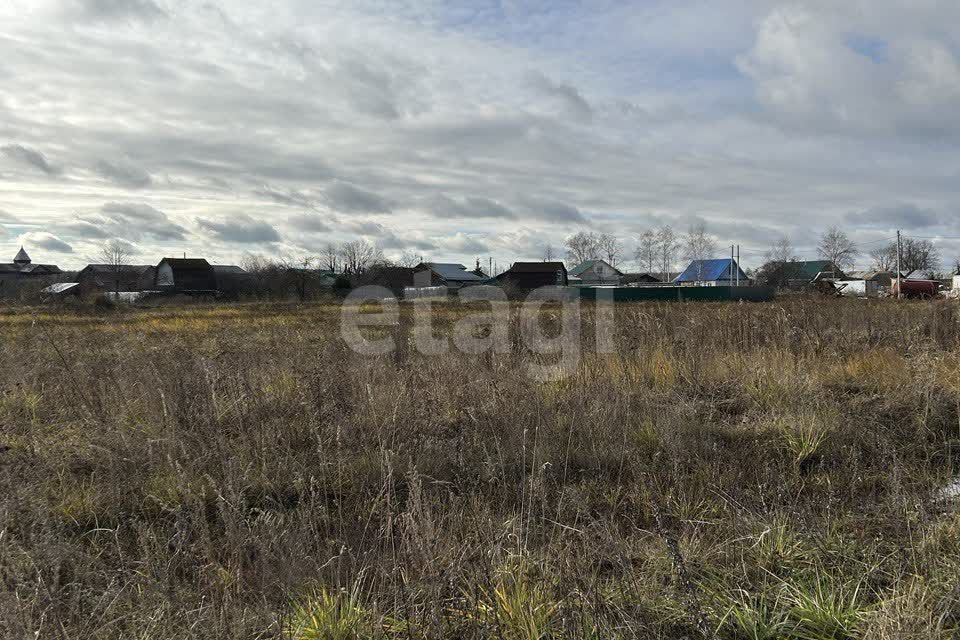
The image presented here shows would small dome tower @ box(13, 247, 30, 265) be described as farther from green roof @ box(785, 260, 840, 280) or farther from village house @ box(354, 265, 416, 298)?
green roof @ box(785, 260, 840, 280)

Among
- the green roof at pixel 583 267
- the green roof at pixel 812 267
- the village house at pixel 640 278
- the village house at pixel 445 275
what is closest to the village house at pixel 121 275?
the village house at pixel 445 275

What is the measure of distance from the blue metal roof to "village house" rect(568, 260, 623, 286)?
9651mm

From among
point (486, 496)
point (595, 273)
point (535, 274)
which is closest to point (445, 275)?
point (535, 274)

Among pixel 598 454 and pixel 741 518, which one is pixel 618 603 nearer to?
pixel 741 518

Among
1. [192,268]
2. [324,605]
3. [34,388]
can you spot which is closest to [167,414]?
[324,605]

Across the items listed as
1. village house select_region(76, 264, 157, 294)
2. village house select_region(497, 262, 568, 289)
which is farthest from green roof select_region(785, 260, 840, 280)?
village house select_region(76, 264, 157, 294)

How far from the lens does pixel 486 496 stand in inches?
155

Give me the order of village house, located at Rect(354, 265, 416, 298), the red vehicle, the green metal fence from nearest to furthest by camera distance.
Answer: the green metal fence → the red vehicle → village house, located at Rect(354, 265, 416, 298)

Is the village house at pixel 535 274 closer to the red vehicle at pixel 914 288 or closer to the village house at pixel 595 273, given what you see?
the village house at pixel 595 273

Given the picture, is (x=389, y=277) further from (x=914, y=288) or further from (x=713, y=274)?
(x=914, y=288)

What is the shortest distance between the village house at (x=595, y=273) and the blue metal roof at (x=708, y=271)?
965cm

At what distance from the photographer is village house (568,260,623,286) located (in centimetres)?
8319

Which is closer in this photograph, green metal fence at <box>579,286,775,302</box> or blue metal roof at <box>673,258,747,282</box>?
green metal fence at <box>579,286,775,302</box>

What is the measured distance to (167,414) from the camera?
4.68 m
